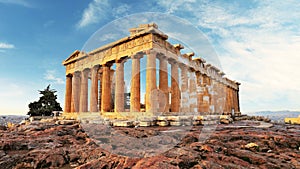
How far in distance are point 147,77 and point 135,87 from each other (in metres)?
1.80

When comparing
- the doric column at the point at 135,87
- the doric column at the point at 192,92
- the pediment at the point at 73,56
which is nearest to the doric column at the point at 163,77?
the doric column at the point at 135,87

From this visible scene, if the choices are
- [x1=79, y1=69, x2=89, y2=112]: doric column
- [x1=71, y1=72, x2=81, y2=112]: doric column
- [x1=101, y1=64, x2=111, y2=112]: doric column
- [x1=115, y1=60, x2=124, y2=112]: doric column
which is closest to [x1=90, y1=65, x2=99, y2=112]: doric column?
[x1=79, y1=69, x2=89, y2=112]: doric column

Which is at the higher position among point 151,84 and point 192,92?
point 151,84

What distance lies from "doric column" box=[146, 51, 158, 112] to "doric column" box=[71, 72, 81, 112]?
14.3 meters

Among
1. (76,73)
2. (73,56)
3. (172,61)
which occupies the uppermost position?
(73,56)

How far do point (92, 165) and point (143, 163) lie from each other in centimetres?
109

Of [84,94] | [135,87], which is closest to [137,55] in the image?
[135,87]

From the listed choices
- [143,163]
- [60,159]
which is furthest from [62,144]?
[143,163]

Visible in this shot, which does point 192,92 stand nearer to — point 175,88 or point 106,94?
point 175,88

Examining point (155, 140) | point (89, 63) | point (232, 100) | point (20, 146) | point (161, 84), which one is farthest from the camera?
point (232, 100)

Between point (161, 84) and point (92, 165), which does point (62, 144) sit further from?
point (161, 84)

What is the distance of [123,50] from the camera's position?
21.4 meters

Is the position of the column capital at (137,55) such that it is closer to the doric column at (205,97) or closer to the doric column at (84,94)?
the doric column at (84,94)

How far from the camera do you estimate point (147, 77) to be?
18578 millimetres
